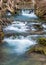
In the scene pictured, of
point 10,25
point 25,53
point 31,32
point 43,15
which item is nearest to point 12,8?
point 43,15

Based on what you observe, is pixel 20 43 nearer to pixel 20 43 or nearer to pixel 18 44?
pixel 20 43

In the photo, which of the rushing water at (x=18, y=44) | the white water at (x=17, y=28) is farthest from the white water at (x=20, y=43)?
the white water at (x=17, y=28)

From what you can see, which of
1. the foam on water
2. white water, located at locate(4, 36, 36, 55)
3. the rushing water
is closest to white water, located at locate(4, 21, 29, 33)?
the rushing water

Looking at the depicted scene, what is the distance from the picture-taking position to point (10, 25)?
64.9ft

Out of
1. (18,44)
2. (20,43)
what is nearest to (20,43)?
(20,43)

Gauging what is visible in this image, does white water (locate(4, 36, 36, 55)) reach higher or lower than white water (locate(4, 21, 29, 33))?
higher

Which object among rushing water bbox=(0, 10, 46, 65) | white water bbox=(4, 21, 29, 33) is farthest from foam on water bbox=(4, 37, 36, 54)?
white water bbox=(4, 21, 29, 33)

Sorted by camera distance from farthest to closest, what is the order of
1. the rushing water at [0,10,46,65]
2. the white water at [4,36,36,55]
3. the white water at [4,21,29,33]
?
the white water at [4,21,29,33] < the white water at [4,36,36,55] < the rushing water at [0,10,46,65]

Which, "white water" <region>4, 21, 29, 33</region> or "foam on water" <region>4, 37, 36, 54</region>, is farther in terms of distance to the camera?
"white water" <region>4, 21, 29, 33</region>

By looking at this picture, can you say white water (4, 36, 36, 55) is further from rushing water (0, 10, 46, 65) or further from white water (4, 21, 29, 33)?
white water (4, 21, 29, 33)

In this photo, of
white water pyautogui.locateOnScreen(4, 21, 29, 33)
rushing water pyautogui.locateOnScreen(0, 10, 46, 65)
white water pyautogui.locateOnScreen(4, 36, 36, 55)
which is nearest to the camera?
rushing water pyautogui.locateOnScreen(0, 10, 46, 65)

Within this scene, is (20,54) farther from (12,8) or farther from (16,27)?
(12,8)

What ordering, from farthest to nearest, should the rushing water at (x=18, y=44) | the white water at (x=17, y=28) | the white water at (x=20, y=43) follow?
1. the white water at (x=17, y=28)
2. the white water at (x=20, y=43)
3. the rushing water at (x=18, y=44)

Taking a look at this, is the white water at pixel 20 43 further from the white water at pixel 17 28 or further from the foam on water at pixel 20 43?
the white water at pixel 17 28
